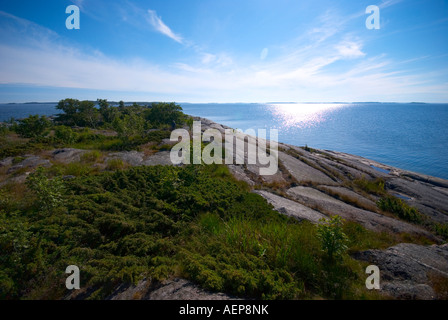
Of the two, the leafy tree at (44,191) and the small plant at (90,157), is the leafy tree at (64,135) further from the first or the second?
the leafy tree at (44,191)

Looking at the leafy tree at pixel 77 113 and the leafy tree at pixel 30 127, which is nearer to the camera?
the leafy tree at pixel 30 127

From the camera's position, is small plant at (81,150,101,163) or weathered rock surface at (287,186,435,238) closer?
weathered rock surface at (287,186,435,238)

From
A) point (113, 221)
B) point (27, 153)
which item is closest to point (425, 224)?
point (113, 221)

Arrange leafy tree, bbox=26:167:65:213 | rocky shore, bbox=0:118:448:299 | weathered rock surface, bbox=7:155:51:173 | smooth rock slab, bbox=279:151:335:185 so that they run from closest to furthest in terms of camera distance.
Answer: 1. rocky shore, bbox=0:118:448:299
2. leafy tree, bbox=26:167:65:213
3. weathered rock surface, bbox=7:155:51:173
4. smooth rock slab, bbox=279:151:335:185

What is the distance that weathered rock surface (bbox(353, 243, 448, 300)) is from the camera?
4996mm

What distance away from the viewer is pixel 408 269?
233 inches

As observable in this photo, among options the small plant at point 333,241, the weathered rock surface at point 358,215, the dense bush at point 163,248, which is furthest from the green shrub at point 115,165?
the small plant at point 333,241

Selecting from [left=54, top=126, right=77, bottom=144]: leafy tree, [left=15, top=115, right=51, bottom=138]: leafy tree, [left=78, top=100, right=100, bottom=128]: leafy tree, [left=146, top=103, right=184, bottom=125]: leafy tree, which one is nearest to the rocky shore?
[left=54, top=126, right=77, bottom=144]: leafy tree

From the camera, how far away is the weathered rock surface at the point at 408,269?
500cm
